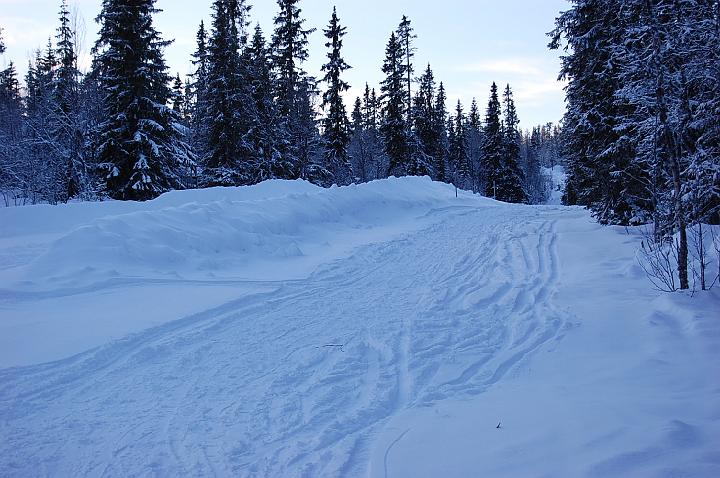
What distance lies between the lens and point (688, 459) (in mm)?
2510

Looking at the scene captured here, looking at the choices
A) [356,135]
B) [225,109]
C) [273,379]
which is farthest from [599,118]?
[356,135]

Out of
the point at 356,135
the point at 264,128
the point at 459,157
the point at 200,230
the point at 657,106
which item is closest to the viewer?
the point at 657,106

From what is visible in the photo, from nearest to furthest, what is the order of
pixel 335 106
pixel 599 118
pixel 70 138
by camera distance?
pixel 599 118, pixel 70 138, pixel 335 106

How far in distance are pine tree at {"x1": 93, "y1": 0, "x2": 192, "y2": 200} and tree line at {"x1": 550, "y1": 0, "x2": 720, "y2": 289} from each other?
16.1m

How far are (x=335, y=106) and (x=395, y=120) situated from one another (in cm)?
520

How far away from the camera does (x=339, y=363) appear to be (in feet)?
14.9

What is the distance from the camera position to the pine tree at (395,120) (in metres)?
34.2

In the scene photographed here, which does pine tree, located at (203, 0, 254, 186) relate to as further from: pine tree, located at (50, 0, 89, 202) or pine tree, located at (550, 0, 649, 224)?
pine tree, located at (550, 0, 649, 224)

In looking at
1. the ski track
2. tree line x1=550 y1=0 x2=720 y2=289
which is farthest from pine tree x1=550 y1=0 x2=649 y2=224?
the ski track

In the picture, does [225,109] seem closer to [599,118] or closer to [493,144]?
[599,118]

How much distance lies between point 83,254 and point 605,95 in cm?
1487

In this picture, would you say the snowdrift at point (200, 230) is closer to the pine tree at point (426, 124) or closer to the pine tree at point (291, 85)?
the pine tree at point (291, 85)

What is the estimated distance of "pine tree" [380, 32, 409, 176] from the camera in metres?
34.2

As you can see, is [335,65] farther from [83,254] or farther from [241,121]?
[83,254]
